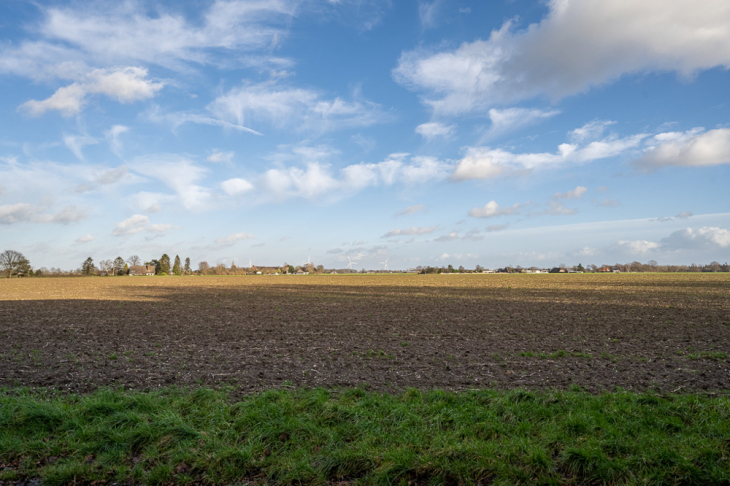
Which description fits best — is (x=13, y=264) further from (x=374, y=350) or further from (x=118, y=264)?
(x=374, y=350)

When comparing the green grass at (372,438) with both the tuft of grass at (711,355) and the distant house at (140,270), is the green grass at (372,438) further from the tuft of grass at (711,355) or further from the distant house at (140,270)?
the distant house at (140,270)

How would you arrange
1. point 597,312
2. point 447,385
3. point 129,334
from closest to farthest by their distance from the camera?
point 447,385 < point 129,334 < point 597,312

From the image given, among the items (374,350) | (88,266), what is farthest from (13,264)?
(374,350)

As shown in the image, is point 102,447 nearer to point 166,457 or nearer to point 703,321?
point 166,457

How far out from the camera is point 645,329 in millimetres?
19609

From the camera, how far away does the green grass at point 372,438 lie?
5691mm

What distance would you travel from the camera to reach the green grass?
5691 millimetres

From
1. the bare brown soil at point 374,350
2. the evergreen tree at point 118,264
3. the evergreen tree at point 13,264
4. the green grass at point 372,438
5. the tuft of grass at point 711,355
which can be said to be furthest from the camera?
the evergreen tree at point 118,264

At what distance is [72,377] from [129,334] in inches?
329

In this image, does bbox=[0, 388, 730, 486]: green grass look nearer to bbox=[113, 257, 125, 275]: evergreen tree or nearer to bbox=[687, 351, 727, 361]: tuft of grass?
bbox=[687, 351, 727, 361]: tuft of grass

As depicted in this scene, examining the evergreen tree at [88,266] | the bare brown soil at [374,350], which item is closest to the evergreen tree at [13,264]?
the evergreen tree at [88,266]

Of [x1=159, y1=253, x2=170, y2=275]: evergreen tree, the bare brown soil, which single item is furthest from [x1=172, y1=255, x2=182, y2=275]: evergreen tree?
the bare brown soil

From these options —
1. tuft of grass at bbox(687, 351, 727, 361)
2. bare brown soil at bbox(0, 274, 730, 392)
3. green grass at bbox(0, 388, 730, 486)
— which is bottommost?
tuft of grass at bbox(687, 351, 727, 361)

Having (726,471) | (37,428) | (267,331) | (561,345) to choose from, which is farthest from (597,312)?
(37,428)
